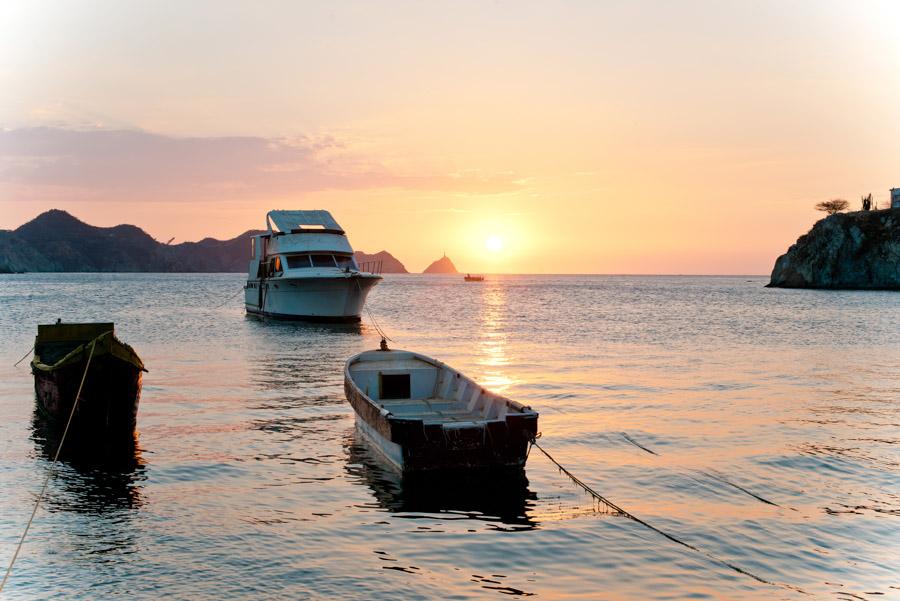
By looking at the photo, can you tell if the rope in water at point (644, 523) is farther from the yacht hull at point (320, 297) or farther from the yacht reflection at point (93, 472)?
the yacht hull at point (320, 297)

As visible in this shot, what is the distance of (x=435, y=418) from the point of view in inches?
555

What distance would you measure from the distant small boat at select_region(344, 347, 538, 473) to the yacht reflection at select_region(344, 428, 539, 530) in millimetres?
207

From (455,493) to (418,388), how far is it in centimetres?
553

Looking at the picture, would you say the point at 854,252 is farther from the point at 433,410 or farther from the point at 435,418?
the point at 435,418

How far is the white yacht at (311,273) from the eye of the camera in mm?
44031

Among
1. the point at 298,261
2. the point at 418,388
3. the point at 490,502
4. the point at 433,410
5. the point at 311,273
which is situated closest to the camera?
the point at 490,502

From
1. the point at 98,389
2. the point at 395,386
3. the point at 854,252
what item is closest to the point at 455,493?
the point at 395,386

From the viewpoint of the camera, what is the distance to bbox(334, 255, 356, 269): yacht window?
46.0m

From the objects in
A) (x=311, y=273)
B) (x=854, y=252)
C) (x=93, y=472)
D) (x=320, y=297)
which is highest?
(x=854, y=252)

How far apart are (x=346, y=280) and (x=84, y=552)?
1384 inches

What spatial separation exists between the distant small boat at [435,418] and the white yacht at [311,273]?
26997 millimetres

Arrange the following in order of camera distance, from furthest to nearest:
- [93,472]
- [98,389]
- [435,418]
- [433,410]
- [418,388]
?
[418,388], [98,389], [433,410], [435,418], [93,472]

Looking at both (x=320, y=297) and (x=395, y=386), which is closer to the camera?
(x=395, y=386)

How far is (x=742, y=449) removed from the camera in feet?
46.4
